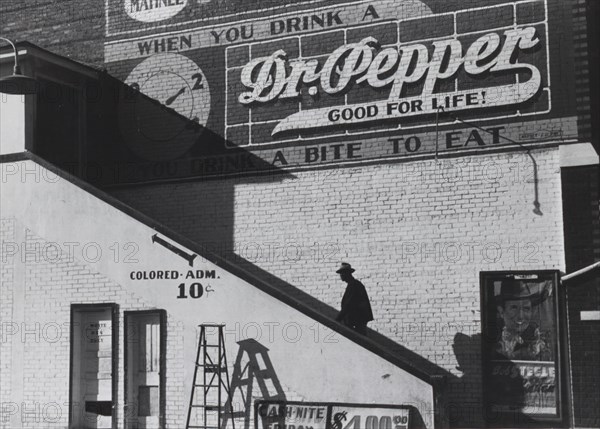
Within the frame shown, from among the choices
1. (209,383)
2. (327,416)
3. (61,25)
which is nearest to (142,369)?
(209,383)

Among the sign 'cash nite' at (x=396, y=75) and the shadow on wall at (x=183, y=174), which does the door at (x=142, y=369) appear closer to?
the shadow on wall at (x=183, y=174)

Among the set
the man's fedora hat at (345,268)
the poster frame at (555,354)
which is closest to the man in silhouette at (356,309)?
the man's fedora hat at (345,268)

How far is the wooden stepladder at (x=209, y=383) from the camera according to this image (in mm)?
12562

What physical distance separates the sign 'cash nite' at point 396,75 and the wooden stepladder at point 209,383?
431cm

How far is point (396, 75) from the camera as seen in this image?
48.1 ft

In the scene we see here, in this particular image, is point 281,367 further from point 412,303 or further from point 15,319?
point 15,319

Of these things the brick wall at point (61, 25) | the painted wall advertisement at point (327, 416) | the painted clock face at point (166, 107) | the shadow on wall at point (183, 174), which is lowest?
the painted wall advertisement at point (327, 416)

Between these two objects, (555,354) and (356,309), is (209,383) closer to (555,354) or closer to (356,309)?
(356,309)

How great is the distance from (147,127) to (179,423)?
5.89 meters

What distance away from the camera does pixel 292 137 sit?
15.3 meters

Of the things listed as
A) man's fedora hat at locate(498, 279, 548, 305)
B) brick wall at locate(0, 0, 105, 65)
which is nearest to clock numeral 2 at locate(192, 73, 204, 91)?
brick wall at locate(0, 0, 105, 65)

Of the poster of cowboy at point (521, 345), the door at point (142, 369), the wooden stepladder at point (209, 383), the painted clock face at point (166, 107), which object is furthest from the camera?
the painted clock face at point (166, 107)

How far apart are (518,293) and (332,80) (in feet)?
15.3

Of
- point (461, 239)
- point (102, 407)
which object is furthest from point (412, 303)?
point (102, 407)
